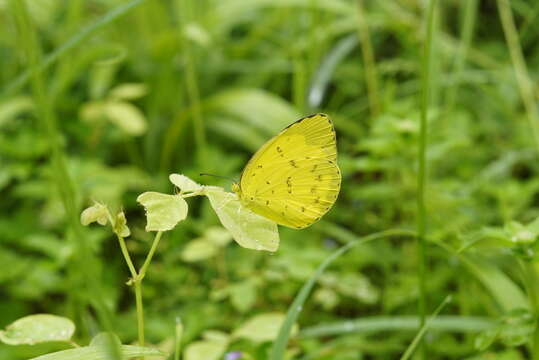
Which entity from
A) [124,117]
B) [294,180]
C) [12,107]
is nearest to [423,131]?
[294,180]

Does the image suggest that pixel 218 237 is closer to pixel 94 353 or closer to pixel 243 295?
pixel 243 295

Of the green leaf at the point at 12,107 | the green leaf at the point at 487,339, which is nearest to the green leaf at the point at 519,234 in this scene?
the green leaf at the point at 487,339

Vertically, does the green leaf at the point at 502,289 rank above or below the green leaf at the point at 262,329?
below

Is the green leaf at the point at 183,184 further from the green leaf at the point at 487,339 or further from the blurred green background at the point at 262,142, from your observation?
the green leaf at the point at 487,339

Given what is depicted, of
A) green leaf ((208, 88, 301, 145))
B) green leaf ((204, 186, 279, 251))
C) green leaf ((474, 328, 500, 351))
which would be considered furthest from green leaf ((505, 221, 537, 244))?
green leaf ((208, 88, 301, 145))

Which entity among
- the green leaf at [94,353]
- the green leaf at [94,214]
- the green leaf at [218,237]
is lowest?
the green leaf at [218,237]

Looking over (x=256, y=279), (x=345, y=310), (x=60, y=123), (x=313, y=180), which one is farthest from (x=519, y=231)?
(x=60, y=123)
